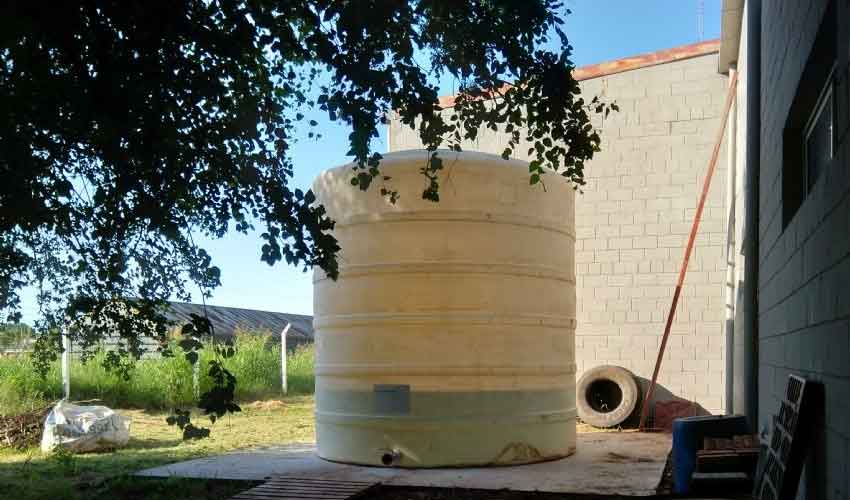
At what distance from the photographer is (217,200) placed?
3.59 m

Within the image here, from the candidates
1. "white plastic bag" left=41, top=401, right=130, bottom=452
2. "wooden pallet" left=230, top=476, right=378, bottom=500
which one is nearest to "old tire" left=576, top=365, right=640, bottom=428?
"wooden pallet" left=230, top=476, right=378, bottom=500

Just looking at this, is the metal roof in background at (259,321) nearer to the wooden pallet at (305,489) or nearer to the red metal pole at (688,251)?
the red metal pole at (688,251)

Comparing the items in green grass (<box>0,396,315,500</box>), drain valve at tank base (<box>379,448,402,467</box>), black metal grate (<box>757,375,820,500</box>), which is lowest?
green grass (<box>0,396,315,500</box>)

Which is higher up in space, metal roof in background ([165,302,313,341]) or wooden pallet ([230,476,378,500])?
metal roof in background ([165,302,313,341])

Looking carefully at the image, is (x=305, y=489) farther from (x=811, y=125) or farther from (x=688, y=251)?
(x=688, y=251)

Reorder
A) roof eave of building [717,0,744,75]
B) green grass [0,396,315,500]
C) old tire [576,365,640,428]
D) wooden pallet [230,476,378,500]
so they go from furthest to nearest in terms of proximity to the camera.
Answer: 1. old tire [576,365,640,428]
2. roof eave of building [717,0,744,75]
3. green grass [0,396,315,500]
4. wooden pallet [230,476,378,500]

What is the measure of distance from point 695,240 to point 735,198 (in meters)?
1.28

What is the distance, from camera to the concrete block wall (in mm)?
2326

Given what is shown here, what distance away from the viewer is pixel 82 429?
25.6 ft

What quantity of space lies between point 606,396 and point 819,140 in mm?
6355

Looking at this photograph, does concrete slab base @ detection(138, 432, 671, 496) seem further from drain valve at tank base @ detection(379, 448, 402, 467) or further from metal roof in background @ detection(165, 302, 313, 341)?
metal roof in background @ detection(165, 302, 313, 341)

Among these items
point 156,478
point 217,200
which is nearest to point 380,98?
point 217,200

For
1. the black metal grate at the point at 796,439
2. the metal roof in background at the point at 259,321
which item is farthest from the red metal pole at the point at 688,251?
the metal roof in background at the point at 259,321

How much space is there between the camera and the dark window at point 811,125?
2943 mm
